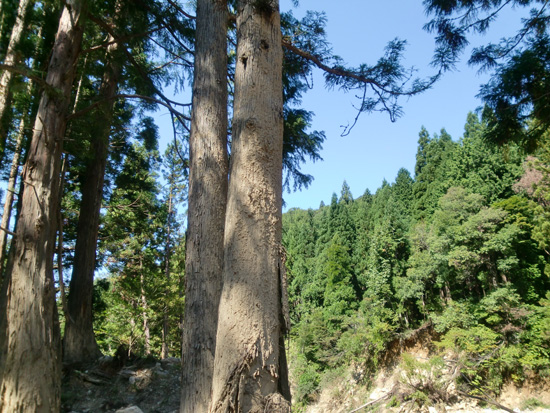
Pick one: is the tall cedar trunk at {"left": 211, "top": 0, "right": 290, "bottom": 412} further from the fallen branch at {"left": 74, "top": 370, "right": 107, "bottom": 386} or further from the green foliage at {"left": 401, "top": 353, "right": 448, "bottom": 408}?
the green foliage at {"left": 401, "top": 353, "right": 448, "bottom": 408}

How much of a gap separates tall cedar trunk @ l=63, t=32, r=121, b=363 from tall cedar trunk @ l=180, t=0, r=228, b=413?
3082mm

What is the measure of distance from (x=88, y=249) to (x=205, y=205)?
5.27 metres

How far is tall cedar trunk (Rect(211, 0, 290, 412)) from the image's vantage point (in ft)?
5.71

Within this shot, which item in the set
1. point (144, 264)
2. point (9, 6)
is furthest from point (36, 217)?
point (144, 264)

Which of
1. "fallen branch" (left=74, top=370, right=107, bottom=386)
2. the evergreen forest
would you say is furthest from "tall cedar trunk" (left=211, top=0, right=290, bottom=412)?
"fallen branch" (left=74, top=370, right=107, bottom=386)

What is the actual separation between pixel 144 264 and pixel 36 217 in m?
10.3

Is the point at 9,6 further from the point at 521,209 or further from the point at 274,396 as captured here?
the point at 521,209

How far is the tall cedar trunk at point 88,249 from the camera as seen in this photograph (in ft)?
20.7

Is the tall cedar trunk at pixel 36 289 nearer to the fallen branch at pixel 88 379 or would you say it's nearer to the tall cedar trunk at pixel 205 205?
the tall cedar trunk at pixel 205 205

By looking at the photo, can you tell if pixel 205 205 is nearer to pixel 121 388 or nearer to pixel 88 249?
pixel 121 388

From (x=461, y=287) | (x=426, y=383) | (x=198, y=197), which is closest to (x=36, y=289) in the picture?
(x=198, y=197)

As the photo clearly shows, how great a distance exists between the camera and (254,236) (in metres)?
1.99

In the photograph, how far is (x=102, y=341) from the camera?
591 inches

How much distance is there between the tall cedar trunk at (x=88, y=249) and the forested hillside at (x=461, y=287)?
9988 millimetres
